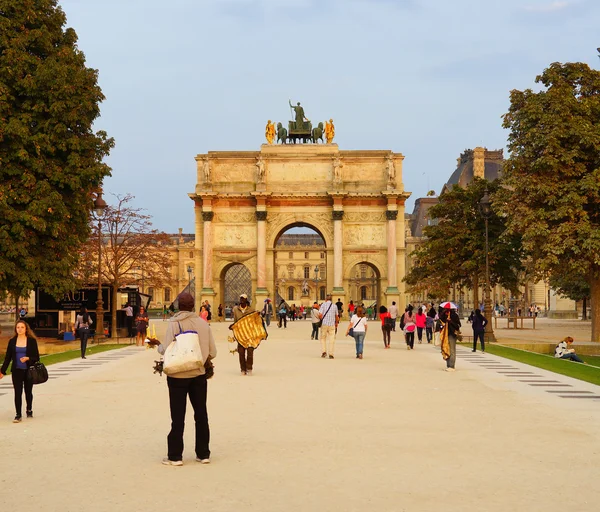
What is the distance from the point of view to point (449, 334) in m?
21.5

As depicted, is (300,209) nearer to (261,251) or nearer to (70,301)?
(261,251)

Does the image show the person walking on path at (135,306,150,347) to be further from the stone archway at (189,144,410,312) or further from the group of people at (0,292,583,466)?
the stone archway at (189,144,410,312)

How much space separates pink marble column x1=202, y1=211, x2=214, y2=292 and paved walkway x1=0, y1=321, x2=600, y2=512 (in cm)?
4884

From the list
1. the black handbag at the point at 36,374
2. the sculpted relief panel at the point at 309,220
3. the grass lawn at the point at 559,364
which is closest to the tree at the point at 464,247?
the grass lawn at the point at 559,364

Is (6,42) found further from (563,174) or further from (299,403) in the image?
(563,174)

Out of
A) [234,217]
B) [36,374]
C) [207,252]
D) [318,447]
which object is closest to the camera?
[318,447]

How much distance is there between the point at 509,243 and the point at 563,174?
20.5 ft

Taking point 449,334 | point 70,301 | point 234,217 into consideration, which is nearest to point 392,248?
point 234,217

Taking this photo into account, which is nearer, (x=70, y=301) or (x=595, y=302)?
(x=595, y=302)

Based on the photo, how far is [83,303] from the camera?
40.6 meters

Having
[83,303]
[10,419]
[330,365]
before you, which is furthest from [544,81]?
[10,419]

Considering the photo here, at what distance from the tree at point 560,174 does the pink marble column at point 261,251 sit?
3183 cm

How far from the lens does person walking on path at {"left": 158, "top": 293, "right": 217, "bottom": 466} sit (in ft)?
30.1

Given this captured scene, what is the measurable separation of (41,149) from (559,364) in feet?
57.9
